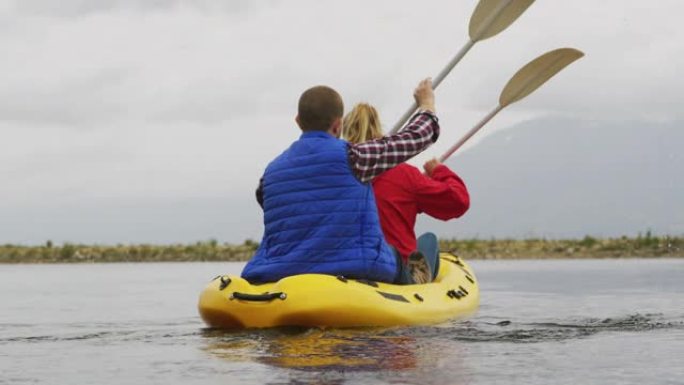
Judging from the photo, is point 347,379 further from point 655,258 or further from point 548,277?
point 655,258

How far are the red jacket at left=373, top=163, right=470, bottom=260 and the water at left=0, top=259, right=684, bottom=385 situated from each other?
739mm

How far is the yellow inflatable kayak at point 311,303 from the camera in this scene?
686 cm

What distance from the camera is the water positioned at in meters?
4.92

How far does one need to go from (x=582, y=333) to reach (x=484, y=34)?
3.33 meters

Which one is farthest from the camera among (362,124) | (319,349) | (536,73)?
(536,73)

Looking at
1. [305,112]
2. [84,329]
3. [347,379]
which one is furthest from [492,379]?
[84,329]

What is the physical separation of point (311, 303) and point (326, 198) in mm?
602

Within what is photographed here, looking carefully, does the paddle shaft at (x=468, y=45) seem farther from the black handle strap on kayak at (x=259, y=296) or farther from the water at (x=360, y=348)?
the black handle strap on kayak at (x=259, y=296)

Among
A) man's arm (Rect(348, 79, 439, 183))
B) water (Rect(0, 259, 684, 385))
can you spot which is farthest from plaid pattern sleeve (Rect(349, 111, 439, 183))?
water (Rect(0, 259, 684, 385))

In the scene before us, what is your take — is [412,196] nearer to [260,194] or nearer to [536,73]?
[260,194]

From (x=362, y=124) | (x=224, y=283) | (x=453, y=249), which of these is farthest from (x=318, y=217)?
(x=453, y=249)

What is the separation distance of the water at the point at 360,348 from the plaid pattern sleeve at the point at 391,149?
36.6 inches

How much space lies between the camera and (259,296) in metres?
6.95

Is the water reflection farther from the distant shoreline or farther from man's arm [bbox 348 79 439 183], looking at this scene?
the distant shoreline
